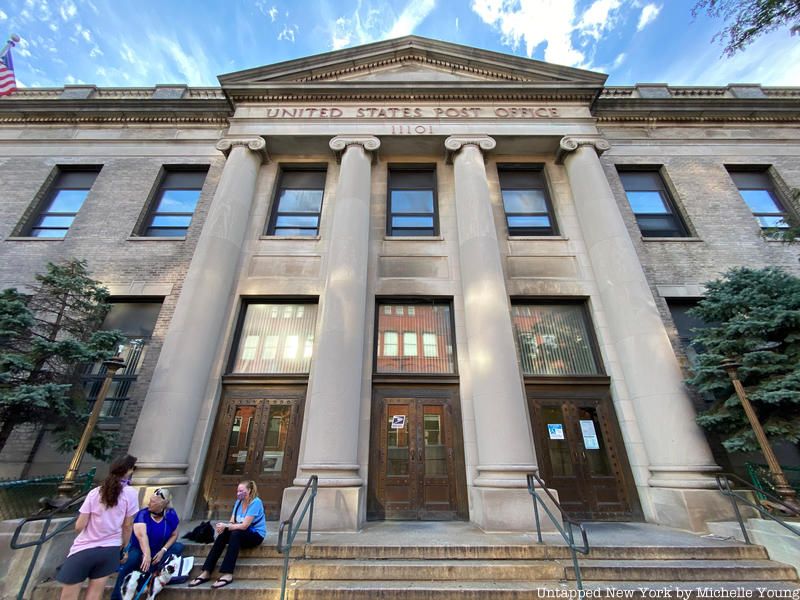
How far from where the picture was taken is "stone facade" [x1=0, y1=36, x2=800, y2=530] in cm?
759

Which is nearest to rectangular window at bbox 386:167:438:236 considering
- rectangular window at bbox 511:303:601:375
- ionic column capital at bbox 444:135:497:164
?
ionic column capital at bbox 444:135:497:164

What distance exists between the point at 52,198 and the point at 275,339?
964cm

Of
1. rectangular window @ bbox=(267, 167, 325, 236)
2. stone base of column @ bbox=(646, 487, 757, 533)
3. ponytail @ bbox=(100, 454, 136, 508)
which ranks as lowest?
stone base of column @ bbox=(646, 487, 757, 533)

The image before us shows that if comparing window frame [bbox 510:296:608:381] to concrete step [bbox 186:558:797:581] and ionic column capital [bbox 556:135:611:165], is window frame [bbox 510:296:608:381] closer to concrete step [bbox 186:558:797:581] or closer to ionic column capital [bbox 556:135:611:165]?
concrete step [bbox 186:558:797:581]

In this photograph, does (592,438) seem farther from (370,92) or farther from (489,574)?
(370,92)

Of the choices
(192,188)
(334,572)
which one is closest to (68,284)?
(192,188)

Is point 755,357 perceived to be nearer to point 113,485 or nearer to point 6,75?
point 113,485

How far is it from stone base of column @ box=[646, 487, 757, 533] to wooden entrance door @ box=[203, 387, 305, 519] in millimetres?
7675

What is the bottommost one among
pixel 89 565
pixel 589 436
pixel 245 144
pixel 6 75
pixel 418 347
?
pixel 89 565

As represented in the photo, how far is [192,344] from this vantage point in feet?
27.0

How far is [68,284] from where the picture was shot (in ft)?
25.9

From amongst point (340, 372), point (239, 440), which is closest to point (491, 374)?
point (340, 372)

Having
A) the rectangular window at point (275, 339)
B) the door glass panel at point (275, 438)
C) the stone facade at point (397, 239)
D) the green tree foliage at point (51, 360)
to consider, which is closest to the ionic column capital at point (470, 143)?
the stone facade at point (397, 239)

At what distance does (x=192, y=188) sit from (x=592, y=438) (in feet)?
45.3
